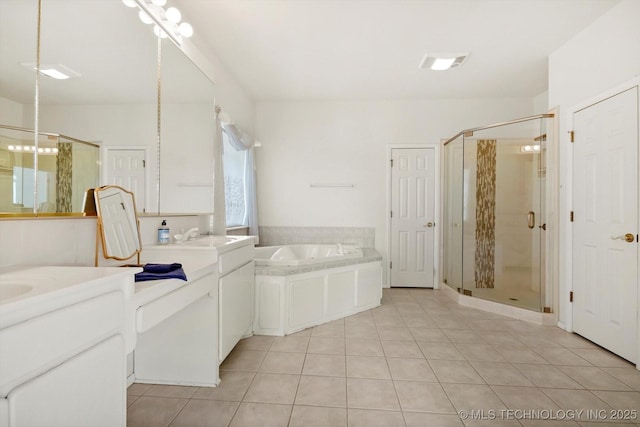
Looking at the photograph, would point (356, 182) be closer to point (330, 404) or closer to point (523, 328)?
point (523, 328)

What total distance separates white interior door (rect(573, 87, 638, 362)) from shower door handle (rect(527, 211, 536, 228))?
43 centimetres

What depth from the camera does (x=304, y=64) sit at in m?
3.29

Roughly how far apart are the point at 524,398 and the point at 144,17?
3087mm

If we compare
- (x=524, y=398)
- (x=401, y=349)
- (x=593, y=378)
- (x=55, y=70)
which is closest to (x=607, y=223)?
(x=593, y=378)

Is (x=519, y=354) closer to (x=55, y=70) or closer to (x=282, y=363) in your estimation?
(x=282, y=363)

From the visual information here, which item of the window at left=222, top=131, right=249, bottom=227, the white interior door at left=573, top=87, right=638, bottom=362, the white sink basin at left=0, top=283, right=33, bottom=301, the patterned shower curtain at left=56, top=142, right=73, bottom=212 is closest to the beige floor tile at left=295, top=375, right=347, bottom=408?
the white sink basin at left=0, top=283, right=33, bottom=301

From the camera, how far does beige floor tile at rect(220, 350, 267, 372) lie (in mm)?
2129

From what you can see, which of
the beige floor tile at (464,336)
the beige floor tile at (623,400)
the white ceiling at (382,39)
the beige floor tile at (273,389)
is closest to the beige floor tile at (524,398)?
the beige floor tile at (623,400)

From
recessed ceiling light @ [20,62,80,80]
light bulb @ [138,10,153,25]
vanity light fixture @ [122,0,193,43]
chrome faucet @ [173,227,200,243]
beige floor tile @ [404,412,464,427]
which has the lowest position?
beige floor tile @ [404,412,464,427]

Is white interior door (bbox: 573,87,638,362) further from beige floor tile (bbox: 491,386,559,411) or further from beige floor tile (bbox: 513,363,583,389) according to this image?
beige floor tile (bbox: 491,386,559,411)

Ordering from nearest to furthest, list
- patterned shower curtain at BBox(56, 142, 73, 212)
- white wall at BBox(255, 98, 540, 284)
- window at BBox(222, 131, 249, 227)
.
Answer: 1. patterned shower curtain at BBox(56, 142, 73, 212)
2. window at BBox(222, 131, 249, 227)
3. white wall at BBox(255, 98, 540, 284)

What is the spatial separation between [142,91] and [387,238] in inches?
132

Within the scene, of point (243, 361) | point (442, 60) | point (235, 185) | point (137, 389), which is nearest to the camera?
point (137, 389)

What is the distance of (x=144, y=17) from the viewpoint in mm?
1860
